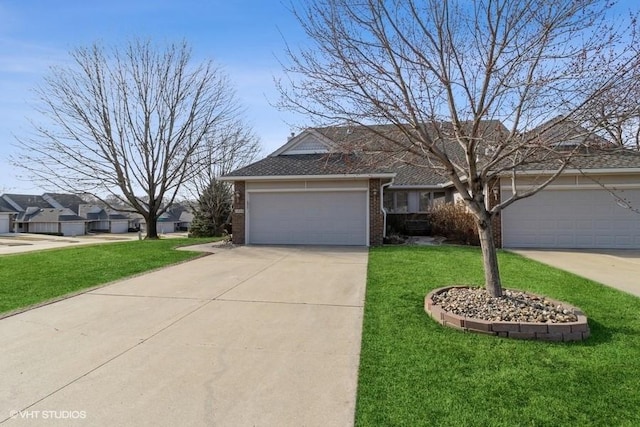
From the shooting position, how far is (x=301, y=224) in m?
13.8

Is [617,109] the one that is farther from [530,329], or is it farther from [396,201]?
[396,201]

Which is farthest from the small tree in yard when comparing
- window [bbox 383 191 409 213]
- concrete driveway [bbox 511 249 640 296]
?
concrete driveway [bbox 511 249 640 296]

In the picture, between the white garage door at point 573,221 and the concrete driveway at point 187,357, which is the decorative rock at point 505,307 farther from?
the white garage door at point 573,221

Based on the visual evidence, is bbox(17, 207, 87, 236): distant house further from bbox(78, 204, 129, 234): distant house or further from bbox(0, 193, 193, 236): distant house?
bbox(78, 204, 129, 234): distant house

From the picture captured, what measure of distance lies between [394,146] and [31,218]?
60748 millimetres

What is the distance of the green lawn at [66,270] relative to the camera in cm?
653

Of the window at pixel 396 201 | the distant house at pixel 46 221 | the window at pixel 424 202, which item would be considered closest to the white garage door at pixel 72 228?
the distant house at pixel 46 221

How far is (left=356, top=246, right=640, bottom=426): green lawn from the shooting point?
9.05 ft

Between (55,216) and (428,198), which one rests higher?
(428,198)

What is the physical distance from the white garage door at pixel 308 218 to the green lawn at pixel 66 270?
10.8 feet

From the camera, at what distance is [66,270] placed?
8.78 metres

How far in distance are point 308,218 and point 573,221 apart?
9077mm

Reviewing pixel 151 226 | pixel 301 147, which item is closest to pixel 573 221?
pixel 301 147

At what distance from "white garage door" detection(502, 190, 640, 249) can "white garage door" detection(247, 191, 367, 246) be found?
17.0 feet
